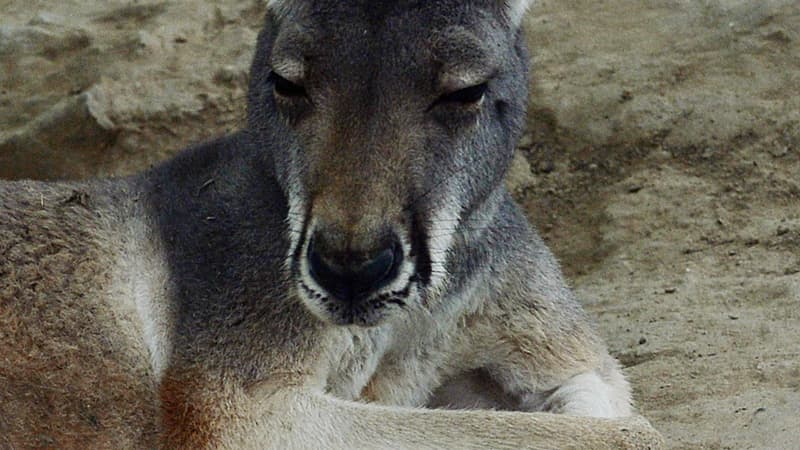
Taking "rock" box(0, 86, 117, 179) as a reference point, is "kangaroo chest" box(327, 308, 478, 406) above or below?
above

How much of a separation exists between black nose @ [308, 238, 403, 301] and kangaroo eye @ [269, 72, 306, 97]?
57 cm

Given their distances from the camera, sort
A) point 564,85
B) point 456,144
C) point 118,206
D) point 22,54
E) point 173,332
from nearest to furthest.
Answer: point 456,144 < point 173,332 < point 118,206 < point 564,85 < point 22,54

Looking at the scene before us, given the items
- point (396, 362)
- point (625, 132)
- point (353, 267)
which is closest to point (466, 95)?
point (353, 267)

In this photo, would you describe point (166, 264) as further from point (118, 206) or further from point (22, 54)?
point (22, 54)

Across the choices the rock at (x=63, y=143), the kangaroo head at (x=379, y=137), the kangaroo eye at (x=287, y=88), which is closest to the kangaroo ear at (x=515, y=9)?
the kangaroo head at (x=379, y=137)

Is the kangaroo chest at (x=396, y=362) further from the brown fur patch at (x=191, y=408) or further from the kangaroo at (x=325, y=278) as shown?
the brown fur patch at (x=191, y=408)

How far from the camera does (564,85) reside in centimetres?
838

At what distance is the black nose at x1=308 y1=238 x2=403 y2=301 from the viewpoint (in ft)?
13.3

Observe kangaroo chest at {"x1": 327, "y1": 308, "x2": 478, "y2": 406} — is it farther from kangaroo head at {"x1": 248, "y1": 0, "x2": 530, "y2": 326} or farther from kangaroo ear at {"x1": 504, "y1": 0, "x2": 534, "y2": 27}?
kangaroo ear at {"x1": 504, "y1": 0, "x2": 534, "y2": 27}

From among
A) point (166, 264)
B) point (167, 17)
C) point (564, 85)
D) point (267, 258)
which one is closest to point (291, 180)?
point (267, 258)

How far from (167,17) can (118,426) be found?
200 inches

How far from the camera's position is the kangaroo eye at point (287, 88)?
4.46 metres

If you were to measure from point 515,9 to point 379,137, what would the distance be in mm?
948

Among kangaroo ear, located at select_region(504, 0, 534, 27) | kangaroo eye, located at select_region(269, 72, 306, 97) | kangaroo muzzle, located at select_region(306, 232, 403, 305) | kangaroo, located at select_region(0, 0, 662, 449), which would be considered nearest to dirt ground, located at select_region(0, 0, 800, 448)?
kangaroo, located at select_region(0, 0, 662, 449)
